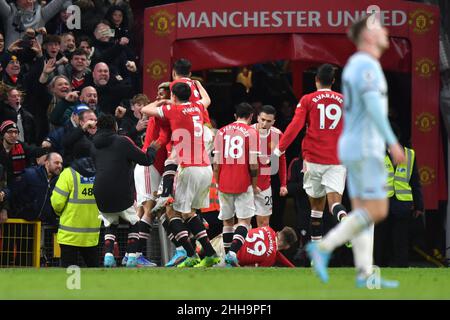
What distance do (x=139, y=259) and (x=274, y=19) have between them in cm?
541

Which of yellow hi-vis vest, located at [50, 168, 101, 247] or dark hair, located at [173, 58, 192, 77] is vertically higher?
dark hair, located at [173, 58, 192, 77]

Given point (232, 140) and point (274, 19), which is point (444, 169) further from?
point (232, 140)

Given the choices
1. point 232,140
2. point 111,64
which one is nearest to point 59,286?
point 232,140

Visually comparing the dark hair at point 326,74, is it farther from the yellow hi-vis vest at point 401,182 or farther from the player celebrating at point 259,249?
the yellow hi-vis vest at point 401,182

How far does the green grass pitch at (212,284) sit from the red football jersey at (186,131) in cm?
155

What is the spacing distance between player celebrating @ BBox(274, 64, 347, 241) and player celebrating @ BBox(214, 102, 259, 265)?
1431 millimetres

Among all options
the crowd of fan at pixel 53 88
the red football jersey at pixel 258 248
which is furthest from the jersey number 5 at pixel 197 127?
the crowd of fan at pixel 53 88

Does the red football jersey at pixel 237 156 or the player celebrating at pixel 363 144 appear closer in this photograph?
the player celebrating at pixel 363 144

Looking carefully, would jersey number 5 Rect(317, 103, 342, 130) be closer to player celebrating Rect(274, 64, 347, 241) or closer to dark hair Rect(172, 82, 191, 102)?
player celebrating Rect(274, 64, 347, 241)

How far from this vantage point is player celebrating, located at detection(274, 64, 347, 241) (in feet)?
51.2

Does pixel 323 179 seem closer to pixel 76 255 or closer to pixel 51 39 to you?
pixel 76 255

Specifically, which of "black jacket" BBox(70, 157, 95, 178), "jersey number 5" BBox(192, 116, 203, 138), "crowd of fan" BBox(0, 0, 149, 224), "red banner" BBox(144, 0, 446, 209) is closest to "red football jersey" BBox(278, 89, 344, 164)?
"jersey number 5" BBox(192, 116, 203, 138)

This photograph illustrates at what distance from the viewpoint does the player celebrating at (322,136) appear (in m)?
15.6

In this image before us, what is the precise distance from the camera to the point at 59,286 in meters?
12.5
